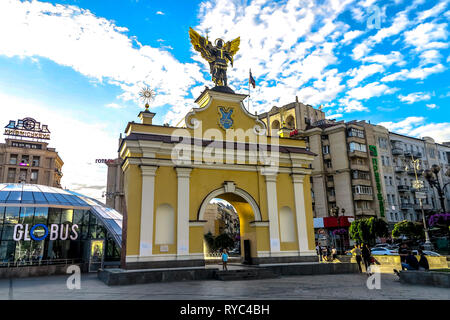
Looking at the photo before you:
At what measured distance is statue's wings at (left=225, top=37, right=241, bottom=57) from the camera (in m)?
21.1

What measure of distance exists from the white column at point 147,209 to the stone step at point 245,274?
366 centimetres

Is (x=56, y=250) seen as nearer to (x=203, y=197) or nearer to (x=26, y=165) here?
(x=203, y=197)

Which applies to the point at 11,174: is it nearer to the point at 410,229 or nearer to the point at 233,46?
the point at 233,46

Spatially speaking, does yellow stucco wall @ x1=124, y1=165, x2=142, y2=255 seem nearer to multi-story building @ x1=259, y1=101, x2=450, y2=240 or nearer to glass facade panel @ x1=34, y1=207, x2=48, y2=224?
glass facade panel @ x1=34, y1=207, x2=48, y2=224

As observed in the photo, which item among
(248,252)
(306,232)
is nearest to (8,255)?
(248,252)

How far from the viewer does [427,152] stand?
58656mm

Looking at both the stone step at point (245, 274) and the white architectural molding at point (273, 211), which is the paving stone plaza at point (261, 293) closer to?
the stone step at point (245, 274)

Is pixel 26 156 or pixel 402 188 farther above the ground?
pixel 26 156

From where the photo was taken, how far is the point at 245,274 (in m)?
15.9

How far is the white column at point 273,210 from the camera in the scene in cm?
1845

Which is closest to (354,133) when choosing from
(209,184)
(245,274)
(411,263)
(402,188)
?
(402,188)

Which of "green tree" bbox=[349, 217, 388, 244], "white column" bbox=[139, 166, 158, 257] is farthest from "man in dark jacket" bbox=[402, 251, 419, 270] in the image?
"green tree" bbox=[349, 217, 388, 244]

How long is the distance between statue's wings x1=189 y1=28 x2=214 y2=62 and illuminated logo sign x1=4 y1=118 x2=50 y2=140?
58529mm

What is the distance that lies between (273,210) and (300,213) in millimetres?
1850
